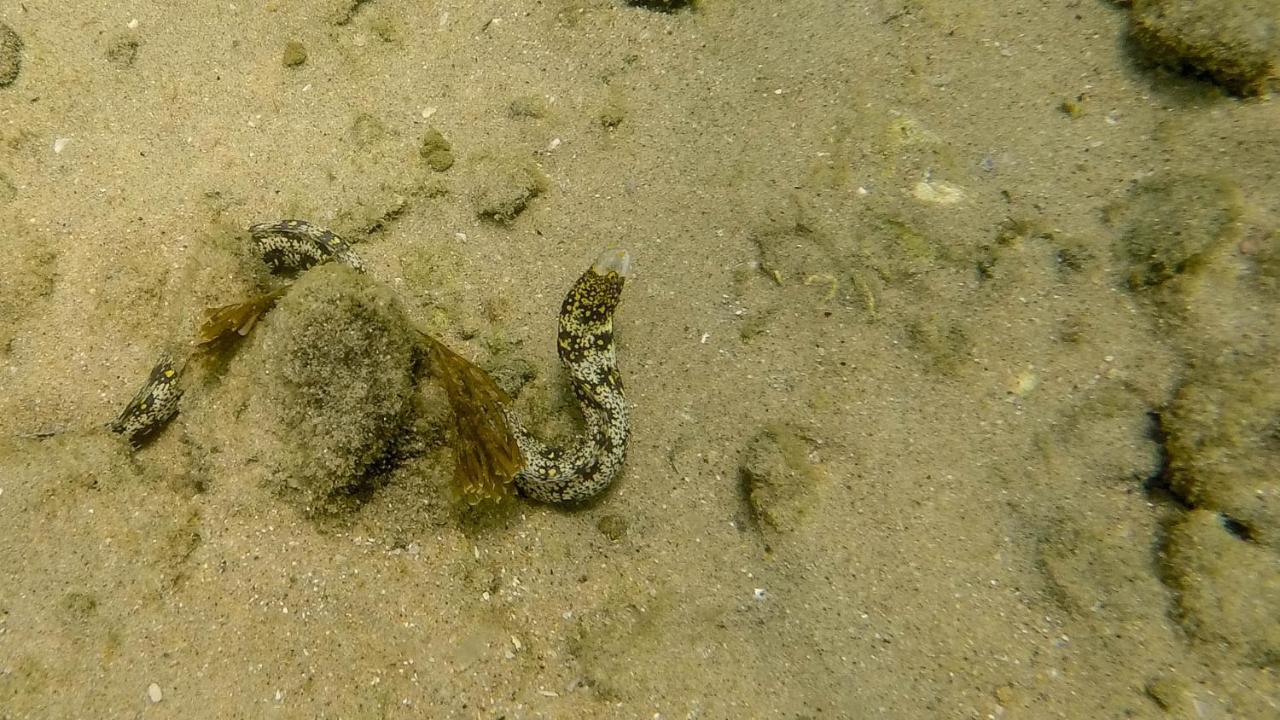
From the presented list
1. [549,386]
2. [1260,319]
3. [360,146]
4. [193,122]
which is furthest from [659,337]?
[193,122]

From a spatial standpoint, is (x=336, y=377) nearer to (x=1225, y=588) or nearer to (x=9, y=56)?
(x=9, y=56)

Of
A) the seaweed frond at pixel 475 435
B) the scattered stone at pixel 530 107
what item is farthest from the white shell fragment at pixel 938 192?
the seaweed frond at pixel 475 435

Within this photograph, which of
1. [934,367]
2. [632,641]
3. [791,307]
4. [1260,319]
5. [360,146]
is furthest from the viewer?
[360,146]

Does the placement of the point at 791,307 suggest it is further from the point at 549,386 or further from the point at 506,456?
the point at 506,456

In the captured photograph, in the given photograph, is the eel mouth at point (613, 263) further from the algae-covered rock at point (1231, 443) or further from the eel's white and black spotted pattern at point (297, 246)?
the algae-covered rock at point (1231, 443)

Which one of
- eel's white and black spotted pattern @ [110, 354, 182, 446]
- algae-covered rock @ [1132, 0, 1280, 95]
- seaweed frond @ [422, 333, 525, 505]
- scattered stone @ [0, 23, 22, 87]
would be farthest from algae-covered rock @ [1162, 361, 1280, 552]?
scattered stone @ [0, 23, 22, 87]

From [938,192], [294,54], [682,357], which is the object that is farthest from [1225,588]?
[294,54]
